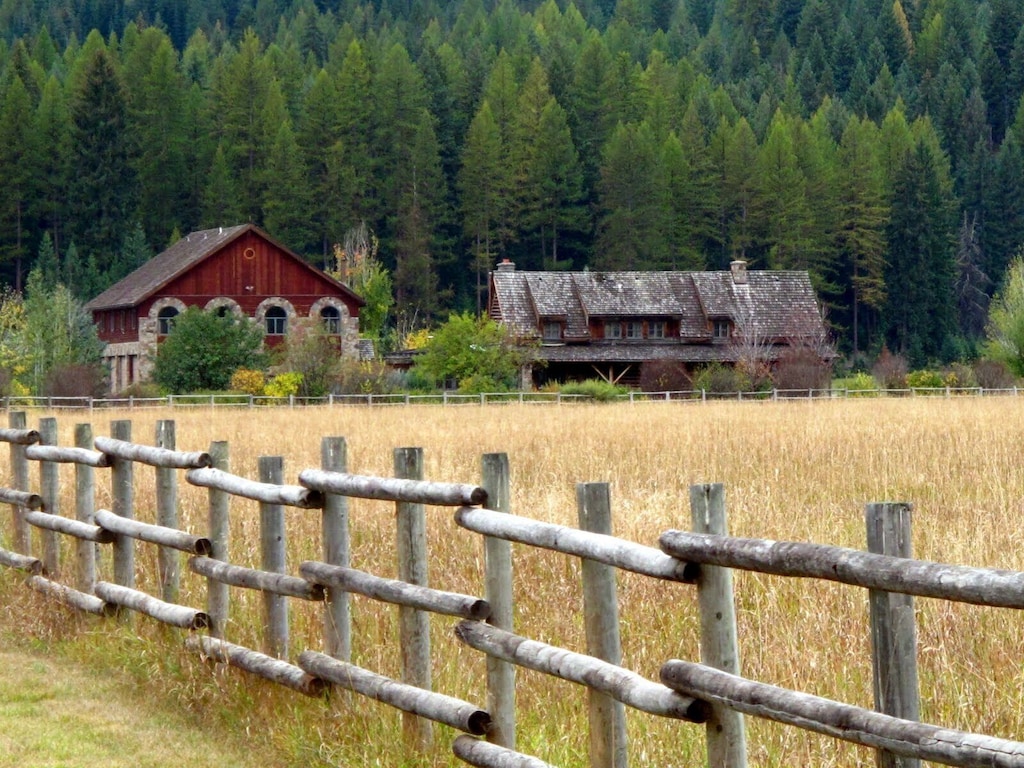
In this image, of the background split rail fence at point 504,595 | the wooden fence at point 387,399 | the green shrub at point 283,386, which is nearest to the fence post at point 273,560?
the background split rail fence at point 504,595

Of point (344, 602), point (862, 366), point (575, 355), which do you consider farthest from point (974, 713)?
point (862, 366)

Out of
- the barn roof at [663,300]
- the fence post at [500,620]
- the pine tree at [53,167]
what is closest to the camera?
the fence post at [500,620]

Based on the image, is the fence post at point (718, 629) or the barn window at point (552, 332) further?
the barn window at point (552, 332)

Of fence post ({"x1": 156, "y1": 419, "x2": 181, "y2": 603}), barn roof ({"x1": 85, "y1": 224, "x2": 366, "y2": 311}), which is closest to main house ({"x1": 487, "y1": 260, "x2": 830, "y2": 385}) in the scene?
barn roof ({"x1": 85, "y1": 224, "x2": 366, "y2": 311})

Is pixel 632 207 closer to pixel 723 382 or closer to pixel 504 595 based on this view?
pixel 723 382

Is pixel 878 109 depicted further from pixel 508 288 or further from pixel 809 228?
pixel 508 288

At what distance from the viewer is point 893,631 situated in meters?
3.80

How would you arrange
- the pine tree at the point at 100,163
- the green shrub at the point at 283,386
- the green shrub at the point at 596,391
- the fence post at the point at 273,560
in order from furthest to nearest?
the pine tree at the point at 100,163 → the green shrub at the point at 596,391 → the green shrub at the point at 283,386 → the fence post at the point at 273,560

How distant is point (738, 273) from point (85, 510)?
66963mm

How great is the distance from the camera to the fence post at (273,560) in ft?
25.5

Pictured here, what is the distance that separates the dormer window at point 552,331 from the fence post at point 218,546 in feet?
203

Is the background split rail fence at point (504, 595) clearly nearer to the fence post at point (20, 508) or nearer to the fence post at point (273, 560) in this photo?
the fence post at point (273, 560)

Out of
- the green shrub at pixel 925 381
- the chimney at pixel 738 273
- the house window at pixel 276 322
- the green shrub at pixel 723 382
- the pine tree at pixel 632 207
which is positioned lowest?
the green shrub at pixel 925 381

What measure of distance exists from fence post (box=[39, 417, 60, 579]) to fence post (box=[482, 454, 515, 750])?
5910mm
